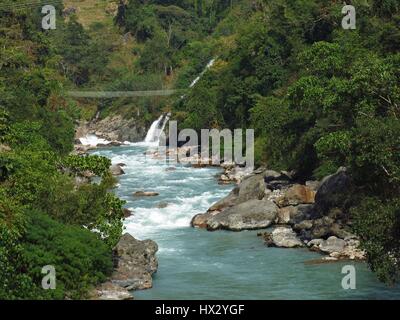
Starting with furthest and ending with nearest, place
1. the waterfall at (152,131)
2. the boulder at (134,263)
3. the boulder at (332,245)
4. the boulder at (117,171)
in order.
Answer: the waterfall at (152,131)
the boulder at (117,171)
the boulder at (332,245)
the boulder at (134,263)

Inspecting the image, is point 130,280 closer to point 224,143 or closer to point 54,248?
point 54,248

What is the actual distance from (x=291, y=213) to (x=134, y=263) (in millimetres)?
8917

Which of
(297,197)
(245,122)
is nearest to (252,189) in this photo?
(297,197)

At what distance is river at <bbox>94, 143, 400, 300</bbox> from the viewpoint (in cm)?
1981

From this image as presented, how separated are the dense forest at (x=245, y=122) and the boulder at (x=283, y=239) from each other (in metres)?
2.27

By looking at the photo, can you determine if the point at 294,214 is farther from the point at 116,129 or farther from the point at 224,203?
the point at 116,129

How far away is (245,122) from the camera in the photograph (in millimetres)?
51375

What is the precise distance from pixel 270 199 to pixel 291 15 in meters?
21.4

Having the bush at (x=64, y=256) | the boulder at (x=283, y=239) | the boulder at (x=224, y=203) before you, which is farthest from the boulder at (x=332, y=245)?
the bush at (x=64, y=256)

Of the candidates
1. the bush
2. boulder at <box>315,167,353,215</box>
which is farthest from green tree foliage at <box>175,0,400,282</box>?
the bush

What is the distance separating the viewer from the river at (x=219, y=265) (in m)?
19.8

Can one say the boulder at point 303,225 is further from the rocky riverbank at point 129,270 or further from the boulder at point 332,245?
the rocky riverbank at point 129,270

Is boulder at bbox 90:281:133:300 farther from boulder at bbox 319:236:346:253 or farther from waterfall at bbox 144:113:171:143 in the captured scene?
waterfall at bbox 144:113:171:143
